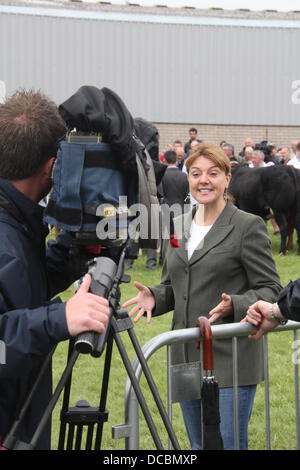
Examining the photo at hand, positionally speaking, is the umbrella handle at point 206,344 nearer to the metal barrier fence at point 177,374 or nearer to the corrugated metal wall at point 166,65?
the metal barrier fence at point 177,374

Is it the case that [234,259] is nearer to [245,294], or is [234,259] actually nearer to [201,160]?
[245,294]

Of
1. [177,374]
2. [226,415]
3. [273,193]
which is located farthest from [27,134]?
[273,193]

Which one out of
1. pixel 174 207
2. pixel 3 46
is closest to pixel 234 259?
pixel 174 207

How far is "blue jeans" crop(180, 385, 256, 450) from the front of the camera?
330 centimetres

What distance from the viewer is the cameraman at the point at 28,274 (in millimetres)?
2041

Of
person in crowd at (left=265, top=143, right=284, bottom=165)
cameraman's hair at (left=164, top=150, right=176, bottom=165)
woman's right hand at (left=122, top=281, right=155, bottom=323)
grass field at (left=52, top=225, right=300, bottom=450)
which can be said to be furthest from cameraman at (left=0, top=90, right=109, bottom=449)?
person in crowd at (left=265, top=143, right=284, bottom=165)

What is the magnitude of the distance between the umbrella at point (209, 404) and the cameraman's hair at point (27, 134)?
0.99m

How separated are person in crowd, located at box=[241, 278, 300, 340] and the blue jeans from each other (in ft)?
1.39

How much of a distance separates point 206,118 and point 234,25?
11.1 ft

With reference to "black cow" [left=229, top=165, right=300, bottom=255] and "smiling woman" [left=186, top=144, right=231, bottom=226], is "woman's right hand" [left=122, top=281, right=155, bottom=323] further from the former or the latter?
"black cow" [left=229, top=165, right=300, bottom=255]

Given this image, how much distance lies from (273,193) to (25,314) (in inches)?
488

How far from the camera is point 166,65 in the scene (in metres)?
26.4
